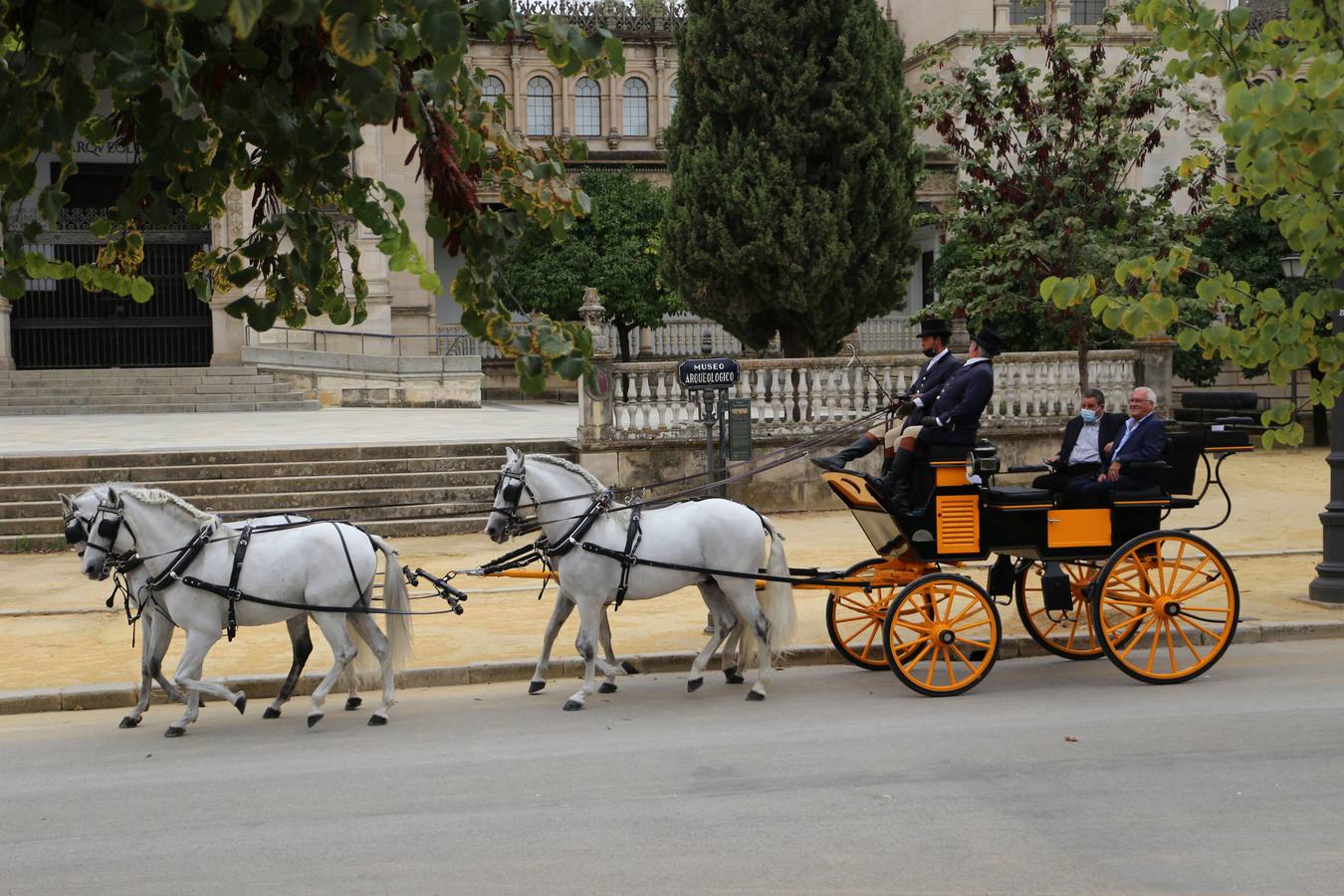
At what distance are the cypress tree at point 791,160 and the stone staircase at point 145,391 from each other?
10.8m

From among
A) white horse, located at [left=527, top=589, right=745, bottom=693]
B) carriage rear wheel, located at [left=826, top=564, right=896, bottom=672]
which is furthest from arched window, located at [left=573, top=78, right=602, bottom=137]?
white horse, located at [left=527, top=589, right=745, bottom=693]

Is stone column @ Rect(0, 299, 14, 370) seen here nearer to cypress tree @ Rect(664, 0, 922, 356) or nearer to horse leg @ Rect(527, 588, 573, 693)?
cypress tree @ Rect(664, 0, 922, 356)

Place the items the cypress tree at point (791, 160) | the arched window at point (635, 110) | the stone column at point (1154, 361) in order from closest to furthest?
the stone column at point (1154, 361), the cypress tree at point (791, 160), the arched window at point (635, 110)

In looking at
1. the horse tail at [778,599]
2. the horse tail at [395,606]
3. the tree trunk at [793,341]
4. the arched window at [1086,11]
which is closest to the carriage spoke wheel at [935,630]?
the horse tail at [778,599]

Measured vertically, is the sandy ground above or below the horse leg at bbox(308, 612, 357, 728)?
below

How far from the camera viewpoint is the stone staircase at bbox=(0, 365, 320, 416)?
96.0 ft

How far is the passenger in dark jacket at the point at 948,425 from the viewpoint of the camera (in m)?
9.57

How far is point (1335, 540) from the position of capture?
A: 504 inches

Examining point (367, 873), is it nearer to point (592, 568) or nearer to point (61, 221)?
point (592, 568)

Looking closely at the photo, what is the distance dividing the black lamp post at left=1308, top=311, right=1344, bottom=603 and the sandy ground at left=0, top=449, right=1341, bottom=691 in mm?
216

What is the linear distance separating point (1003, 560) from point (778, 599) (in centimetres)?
173

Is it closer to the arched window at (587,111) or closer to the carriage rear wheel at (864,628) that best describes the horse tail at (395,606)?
the carriage rear wheel at (864,628)

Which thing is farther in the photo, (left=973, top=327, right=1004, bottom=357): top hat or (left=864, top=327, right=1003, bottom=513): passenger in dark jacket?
(left=973, top=327, right=1004, bottom=357): top hat

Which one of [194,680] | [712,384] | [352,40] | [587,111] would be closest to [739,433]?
[712,384]
